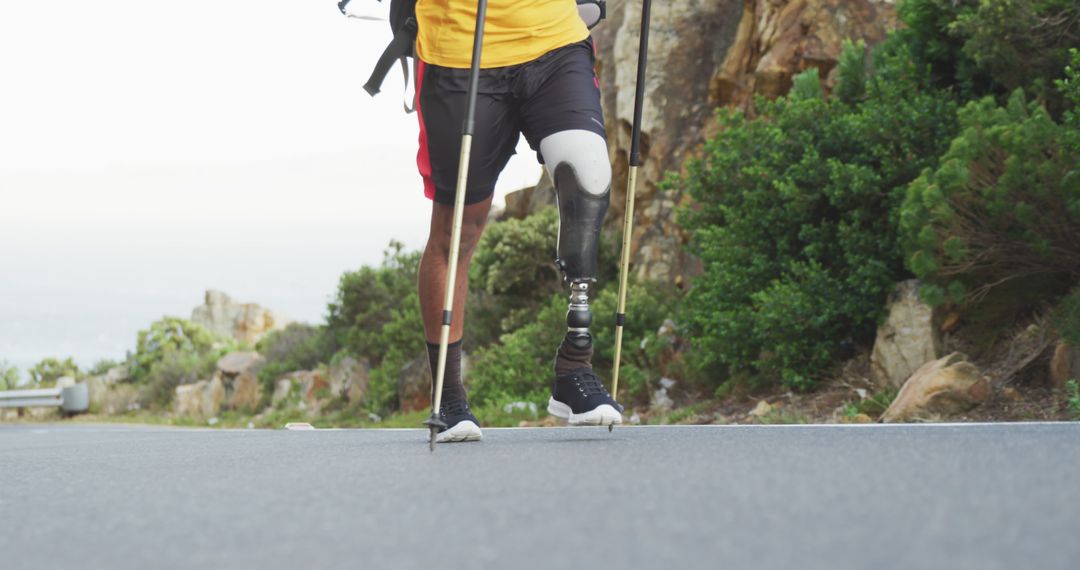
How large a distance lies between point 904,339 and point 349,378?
782 inches

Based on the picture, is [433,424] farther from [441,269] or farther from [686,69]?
[686,69]

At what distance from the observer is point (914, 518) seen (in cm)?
212

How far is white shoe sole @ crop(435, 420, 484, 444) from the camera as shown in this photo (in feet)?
16.0

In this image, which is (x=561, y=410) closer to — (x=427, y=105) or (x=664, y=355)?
(x=427, y=105)

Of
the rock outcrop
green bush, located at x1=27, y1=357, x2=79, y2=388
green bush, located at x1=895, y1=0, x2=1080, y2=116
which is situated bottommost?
green bush, located at x1=27, y1=357, x2=79, y2=388

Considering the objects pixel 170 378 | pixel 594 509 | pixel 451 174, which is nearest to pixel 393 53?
pixel 451 174

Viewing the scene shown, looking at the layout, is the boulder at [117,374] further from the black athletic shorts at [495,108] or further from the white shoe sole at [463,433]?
the white shoe sole at [463,433]

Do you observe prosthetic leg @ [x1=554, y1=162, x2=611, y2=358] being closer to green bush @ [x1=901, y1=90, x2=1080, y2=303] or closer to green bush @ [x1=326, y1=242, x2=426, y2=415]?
green bush @ [x1=901, y1=90, x2=1080, y2=303]

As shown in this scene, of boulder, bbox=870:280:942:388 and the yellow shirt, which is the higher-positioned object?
the yellow shirt

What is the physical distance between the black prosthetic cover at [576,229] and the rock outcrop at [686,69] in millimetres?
12824

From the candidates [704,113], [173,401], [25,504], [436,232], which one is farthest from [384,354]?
[25,504]

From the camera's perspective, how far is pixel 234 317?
72625 mm

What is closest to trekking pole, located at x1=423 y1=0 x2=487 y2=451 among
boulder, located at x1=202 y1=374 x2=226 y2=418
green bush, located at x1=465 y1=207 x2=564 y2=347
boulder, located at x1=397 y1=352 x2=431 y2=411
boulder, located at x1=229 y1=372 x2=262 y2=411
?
green bush, located at x1=465 y1=207 x2=564 y2=347

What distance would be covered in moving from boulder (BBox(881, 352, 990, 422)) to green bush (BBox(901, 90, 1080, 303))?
0.74 meters
